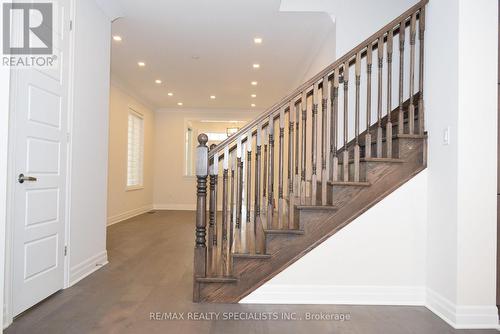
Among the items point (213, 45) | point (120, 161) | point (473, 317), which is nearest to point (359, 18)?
point (213, 45)

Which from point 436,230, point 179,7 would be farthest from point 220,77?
point 436,230

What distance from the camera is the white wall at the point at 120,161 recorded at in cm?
643

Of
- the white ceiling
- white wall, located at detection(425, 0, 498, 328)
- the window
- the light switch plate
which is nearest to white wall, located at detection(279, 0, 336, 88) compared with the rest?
the white ceiling

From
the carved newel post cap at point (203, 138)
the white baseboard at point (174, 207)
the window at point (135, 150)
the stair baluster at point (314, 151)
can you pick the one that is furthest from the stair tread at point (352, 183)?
the white baseboard at point (174, 207)

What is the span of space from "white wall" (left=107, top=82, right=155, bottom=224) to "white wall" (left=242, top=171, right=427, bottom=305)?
4.82 metres

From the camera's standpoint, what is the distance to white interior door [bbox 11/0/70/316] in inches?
88.1

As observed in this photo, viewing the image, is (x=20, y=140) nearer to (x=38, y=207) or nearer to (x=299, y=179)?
(x=38, y=207)

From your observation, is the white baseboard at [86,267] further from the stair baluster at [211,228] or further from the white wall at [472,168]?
the white wall at [472,168]

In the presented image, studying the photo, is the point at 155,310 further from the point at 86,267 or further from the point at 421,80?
the point at 421,80

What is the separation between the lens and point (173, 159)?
Answer: 30.5 ft

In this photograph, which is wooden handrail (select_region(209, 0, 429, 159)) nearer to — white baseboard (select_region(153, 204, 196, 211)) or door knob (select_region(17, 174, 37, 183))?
door knob (select_region(17, 174, 37, 183))

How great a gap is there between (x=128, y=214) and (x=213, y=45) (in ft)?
14.5

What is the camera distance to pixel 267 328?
84.1 inches

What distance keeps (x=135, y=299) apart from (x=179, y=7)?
303 cm
